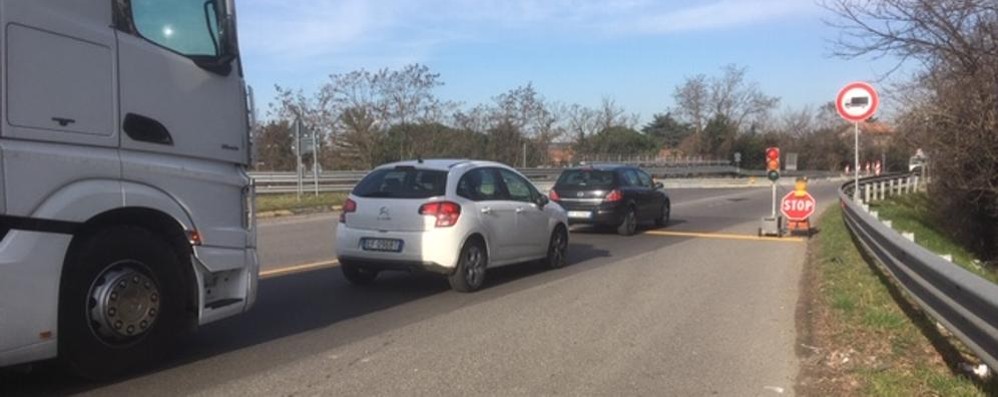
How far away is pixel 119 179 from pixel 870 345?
5.45 meters

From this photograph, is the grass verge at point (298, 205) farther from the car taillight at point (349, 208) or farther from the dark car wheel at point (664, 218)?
the car taillight at point (349, 208)

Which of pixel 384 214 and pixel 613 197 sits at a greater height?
pixel 384 214

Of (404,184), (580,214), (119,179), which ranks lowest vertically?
(580,214)

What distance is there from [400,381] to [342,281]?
15.1ft

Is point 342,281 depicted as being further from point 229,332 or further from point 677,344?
point 677,344

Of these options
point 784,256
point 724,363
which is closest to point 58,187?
point 724,363

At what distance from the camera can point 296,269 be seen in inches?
433

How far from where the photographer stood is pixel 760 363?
248 inches

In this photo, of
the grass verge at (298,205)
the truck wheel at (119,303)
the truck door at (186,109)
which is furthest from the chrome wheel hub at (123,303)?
the grass verge at (298,205)

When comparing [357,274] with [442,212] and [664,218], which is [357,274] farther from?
[664,218]

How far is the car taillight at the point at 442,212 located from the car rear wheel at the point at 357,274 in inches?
44.7

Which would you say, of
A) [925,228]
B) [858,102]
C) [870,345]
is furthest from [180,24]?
[925,228]

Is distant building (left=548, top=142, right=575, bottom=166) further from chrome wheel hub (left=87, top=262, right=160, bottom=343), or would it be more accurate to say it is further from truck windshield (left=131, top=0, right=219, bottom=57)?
chrome wheel hub (left=87, top=262, right=160, bottom=343)

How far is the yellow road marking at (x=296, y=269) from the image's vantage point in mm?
10484
